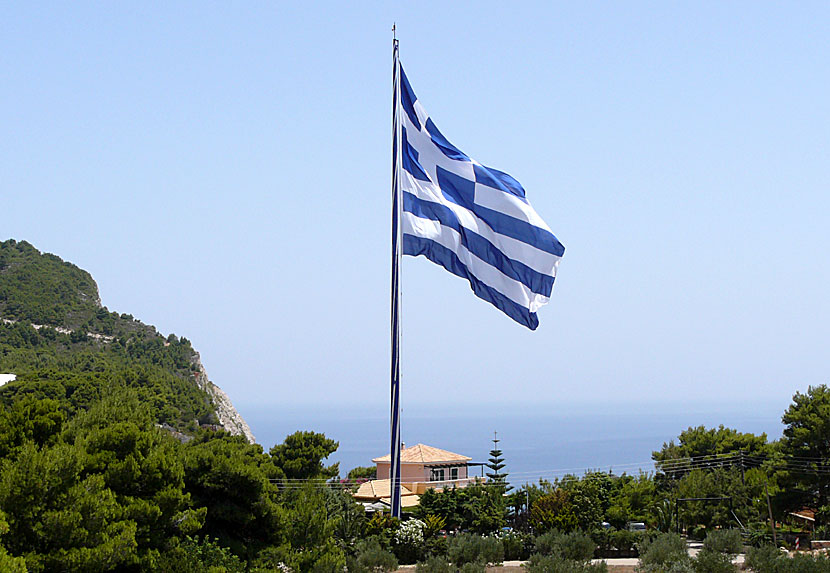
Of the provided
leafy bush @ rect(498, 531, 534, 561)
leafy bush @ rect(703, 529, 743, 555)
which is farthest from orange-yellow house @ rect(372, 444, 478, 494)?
leafy bush @ rect(703, 529, 743, 555)

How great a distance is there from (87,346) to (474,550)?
85.1 metres

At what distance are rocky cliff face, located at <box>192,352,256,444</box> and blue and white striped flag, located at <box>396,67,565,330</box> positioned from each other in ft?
246

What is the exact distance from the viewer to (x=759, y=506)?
3791 centimetres

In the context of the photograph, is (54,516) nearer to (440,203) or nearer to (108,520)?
(108,520)

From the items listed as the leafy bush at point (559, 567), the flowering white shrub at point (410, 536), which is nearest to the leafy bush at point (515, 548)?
the flowering white shrub at point (410, 536)

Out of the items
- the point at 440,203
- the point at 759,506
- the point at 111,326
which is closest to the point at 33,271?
the point at 111,326

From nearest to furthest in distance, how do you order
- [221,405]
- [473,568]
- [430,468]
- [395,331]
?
[395,331]
[473,568]
[430,468]
[221,405]

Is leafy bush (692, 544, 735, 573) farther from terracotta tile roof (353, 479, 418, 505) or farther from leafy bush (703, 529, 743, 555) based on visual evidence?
terracotta tile roof (353, 479, 418, 505)

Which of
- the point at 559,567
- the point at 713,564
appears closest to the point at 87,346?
the point at 559,567

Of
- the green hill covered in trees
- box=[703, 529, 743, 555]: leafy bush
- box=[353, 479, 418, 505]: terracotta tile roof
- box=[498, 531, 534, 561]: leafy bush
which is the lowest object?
box=[498, 531, 534, 561]: leafy bush

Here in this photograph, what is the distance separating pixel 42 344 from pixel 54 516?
92077mm

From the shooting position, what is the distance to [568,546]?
1166 inches

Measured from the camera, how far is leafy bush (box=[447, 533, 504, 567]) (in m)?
28.9

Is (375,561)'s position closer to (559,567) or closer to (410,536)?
(410,536)
